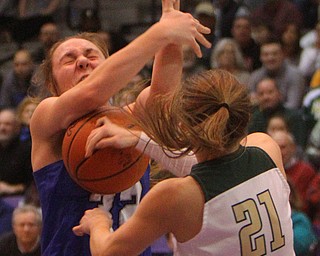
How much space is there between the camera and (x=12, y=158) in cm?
849

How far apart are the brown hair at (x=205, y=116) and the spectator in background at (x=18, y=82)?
6679 millimetres

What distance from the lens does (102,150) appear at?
3.82m

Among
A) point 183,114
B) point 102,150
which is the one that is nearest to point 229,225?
point 183,114

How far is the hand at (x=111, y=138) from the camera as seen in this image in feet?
12.3

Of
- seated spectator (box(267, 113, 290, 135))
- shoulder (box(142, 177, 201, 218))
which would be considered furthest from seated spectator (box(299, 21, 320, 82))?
shoulder (box(142, 177, 201, 218))

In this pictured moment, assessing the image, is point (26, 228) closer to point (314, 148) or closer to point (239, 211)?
point (314, 148)

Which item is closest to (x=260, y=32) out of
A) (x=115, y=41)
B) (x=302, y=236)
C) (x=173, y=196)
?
(x=115, y=41)

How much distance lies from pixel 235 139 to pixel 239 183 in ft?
0.47

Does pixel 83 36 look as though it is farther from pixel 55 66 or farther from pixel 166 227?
pixel 166 227

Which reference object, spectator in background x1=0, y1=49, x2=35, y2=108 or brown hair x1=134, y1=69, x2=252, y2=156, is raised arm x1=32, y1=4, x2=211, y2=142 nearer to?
brown hair x1=134, y1=69, x2=252, y2=156

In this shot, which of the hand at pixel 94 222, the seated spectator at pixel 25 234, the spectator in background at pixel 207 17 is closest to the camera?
the hand at pixel 94 222

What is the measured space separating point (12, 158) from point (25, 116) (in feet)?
1.82

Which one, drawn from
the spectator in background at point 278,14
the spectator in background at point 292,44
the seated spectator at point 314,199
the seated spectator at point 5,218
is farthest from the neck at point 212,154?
the spectator in background at point 278,14

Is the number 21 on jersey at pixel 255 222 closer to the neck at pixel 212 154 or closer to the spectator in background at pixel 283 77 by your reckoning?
the neck at pixel 212 154
